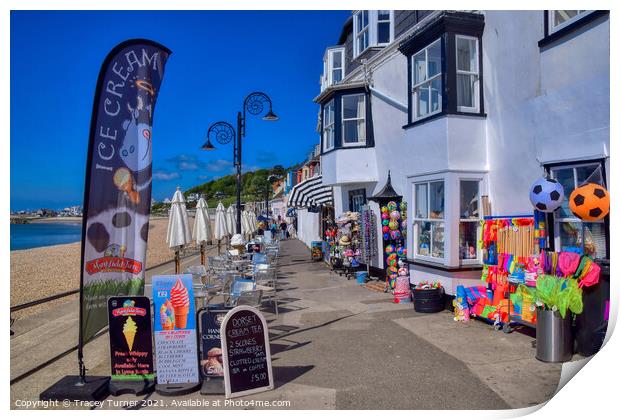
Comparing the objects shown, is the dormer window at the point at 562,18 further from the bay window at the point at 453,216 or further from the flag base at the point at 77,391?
the flag base at the point at 77,391

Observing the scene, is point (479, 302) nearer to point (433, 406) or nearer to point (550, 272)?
point (550, 272)

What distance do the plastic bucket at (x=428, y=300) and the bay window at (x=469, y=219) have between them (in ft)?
2.85

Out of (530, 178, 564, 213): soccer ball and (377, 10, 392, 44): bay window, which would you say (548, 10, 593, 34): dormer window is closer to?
(530, 178, 564, 213): soccer ball

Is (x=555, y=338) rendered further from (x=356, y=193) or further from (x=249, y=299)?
(x=356, y=193)

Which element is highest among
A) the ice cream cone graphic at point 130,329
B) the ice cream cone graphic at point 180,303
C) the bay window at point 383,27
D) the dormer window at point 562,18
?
the bay window at point 383,27

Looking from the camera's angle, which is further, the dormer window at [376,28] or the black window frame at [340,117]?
the dormer window at [376,28]

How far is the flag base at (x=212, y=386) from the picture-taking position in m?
5.55

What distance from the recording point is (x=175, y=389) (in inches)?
221

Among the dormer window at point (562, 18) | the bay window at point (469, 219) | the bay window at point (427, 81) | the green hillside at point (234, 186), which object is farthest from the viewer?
the green hillside at point (234, 186)

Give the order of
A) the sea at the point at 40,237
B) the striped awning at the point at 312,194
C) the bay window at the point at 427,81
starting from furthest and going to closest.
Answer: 1. the sea at the point at 40,237
2. the striped awning at the point at 312,194
3. the bay window at the point at 427,81

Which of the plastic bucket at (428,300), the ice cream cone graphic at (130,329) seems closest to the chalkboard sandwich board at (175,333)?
the ice cream cone graphic at (130,329)

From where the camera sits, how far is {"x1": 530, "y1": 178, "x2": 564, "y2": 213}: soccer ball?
6922 mm

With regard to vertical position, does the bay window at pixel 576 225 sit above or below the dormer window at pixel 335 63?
below
